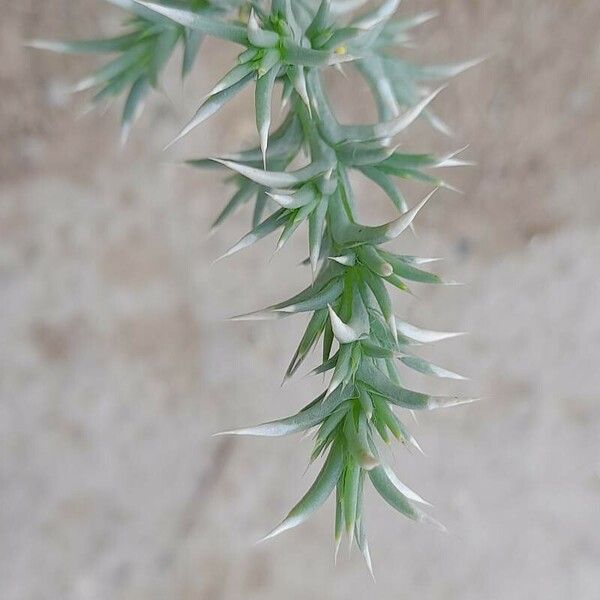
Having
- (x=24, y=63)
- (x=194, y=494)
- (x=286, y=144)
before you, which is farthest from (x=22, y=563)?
(x=286, y=144)

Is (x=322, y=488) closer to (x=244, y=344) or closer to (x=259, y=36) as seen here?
(x=259, y=36)

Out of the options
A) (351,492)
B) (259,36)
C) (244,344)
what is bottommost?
(244,344)

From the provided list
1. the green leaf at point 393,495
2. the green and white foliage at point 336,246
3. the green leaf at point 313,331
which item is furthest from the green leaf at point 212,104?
the green leaf at point 393,495

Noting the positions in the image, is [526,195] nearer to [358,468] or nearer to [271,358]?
[271,358]

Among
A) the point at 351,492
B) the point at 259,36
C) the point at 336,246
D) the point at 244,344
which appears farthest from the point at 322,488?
the point at 244,344

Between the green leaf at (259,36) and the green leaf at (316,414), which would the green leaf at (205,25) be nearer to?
the green leaf at (259,36)

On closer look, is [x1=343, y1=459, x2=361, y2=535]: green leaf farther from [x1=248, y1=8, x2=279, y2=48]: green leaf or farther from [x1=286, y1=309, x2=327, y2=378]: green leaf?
[x1=248, y1=8, x2=279, y2=48]: green leaf

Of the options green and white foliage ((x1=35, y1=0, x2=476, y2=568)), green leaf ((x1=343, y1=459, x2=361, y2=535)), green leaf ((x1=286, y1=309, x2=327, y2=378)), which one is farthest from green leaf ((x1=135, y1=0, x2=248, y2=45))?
green leaf ((x1=343, y1=459, x2=361, y2=535))

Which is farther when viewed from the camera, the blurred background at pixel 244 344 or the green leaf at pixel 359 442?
the blurred background at pixel 244 344
